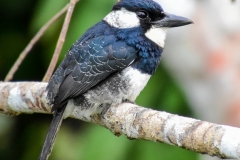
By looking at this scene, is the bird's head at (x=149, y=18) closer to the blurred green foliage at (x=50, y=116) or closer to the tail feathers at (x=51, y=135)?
the tail feathers at (x=51, y=135)

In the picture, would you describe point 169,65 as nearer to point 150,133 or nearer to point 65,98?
point 65,98

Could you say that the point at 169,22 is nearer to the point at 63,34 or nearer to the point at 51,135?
the point at 63,34

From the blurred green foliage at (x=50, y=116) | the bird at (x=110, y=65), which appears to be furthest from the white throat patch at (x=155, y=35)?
the blurred green foliage at (x=50, y=116)

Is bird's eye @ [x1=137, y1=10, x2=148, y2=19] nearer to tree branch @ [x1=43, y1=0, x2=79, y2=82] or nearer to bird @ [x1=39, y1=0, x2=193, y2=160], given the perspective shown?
bird @ [x1=39, y1=0, x2=193, y2=160]

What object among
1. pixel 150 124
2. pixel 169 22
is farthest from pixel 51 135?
pixel 169 22

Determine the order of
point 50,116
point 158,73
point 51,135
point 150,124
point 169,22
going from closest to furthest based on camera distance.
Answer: point 150,124
point 51,135
point 169,22
point 158,73
point 50,116

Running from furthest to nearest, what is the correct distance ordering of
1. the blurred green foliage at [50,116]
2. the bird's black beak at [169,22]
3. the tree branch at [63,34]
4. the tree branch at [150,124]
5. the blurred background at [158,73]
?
the blurred green foliage at [50,116], the blurred background at [158,73], the bird's black beak at [169,22], the tree branch at [63,34], the tree branch at [150,124]

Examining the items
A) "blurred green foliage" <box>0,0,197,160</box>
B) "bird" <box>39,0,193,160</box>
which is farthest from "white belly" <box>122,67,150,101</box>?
"blurred green foliage" <box>0,0,197,160</box>
